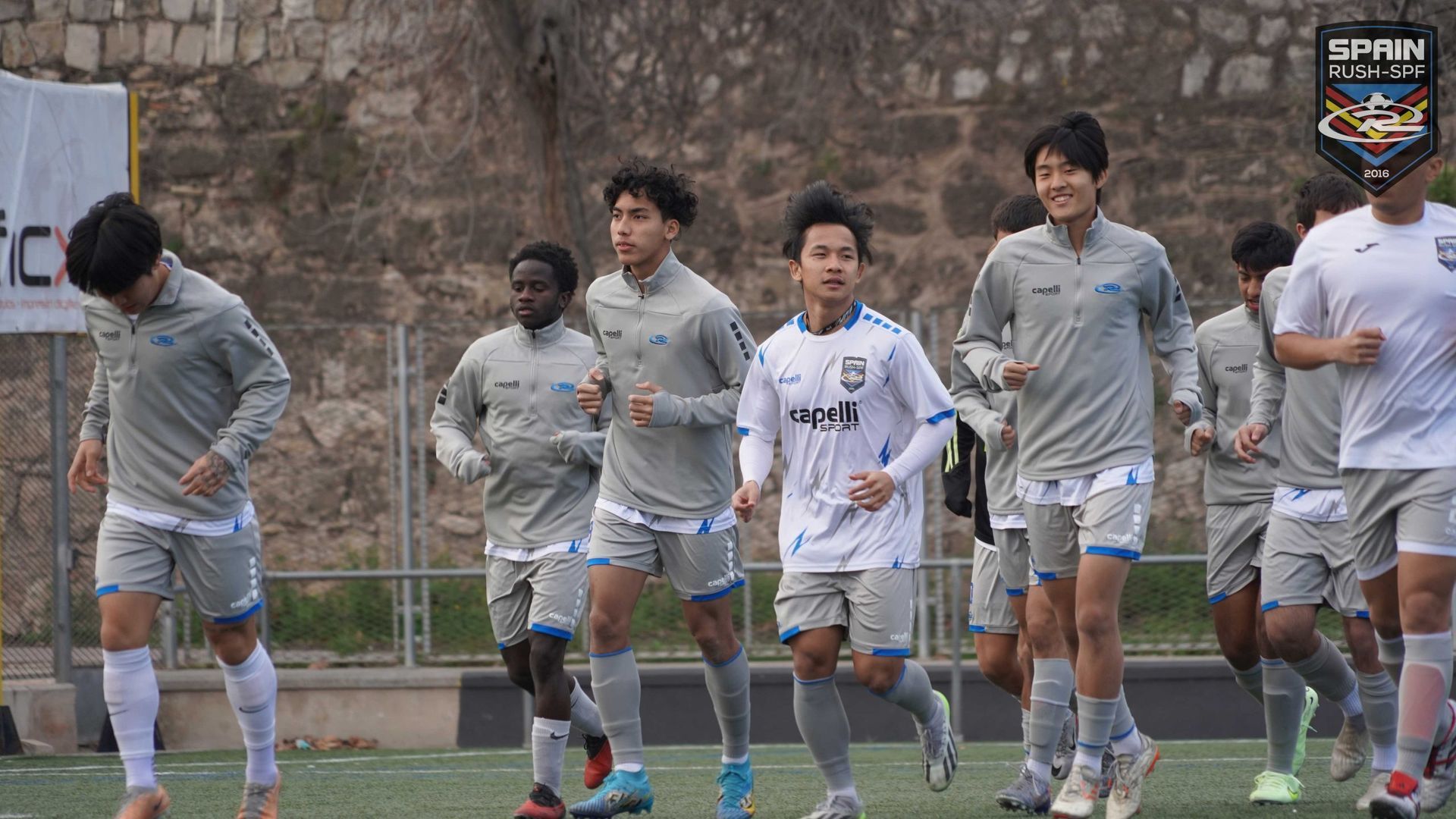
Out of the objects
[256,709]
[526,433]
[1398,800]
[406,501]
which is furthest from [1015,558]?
[406,501]

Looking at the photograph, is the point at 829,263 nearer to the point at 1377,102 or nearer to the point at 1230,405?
the point at 1230,405

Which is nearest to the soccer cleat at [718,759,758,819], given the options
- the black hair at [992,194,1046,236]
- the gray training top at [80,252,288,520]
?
the gray training top at [80,252,288,520]

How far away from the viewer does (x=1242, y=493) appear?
23.0ft

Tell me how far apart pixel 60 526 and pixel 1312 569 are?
7129 millimetres

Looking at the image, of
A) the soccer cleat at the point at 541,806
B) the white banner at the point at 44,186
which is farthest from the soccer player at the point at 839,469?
the white banner at the point at 44,186

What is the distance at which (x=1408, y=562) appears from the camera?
502cm

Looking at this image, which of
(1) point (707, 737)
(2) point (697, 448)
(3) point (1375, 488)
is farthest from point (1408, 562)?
(1) point (707, 737)

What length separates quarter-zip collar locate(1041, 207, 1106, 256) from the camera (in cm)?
593

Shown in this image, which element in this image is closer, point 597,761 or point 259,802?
point 259,802

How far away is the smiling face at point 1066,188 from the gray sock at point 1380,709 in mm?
1943

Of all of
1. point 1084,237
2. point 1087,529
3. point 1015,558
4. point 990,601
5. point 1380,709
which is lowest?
point 1380,709

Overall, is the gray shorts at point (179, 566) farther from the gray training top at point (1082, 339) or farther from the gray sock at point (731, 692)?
the gray training top at point (1082, 339)

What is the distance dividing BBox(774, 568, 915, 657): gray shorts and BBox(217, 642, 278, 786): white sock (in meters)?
1.73

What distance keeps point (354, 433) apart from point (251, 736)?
21.5 feet
